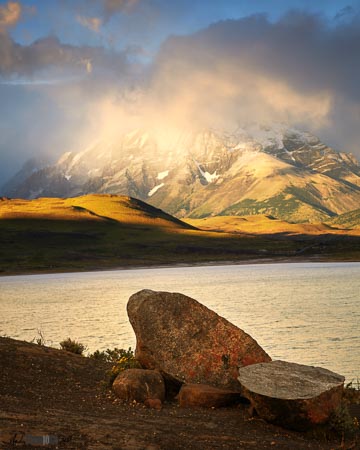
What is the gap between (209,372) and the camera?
832 inches

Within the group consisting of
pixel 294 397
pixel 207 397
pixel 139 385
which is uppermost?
pixel 294 397

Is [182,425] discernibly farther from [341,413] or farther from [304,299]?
[304,299]

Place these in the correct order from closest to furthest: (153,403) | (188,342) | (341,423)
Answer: (341,423) < (153,403) < (188,342)

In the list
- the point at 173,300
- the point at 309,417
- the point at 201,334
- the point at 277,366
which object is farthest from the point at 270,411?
the point at 173,300

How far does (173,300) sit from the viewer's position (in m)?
22.9

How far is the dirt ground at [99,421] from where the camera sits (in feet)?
46.2

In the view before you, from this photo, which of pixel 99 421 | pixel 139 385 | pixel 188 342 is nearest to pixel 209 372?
pixel 188 342

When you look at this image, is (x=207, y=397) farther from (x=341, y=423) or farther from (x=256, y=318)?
(x=256, y=318)

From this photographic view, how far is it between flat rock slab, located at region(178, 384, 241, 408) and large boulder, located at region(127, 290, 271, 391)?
848mm

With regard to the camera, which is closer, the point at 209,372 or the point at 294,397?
the point at 294,397

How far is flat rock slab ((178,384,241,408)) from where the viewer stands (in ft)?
64.8

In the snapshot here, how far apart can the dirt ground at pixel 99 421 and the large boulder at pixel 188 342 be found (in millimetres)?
1470

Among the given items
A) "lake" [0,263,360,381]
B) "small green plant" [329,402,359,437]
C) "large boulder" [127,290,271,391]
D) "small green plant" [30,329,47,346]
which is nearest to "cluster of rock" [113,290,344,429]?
"large boulder" [127,290,271,391]

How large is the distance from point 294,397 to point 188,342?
5640 mm
